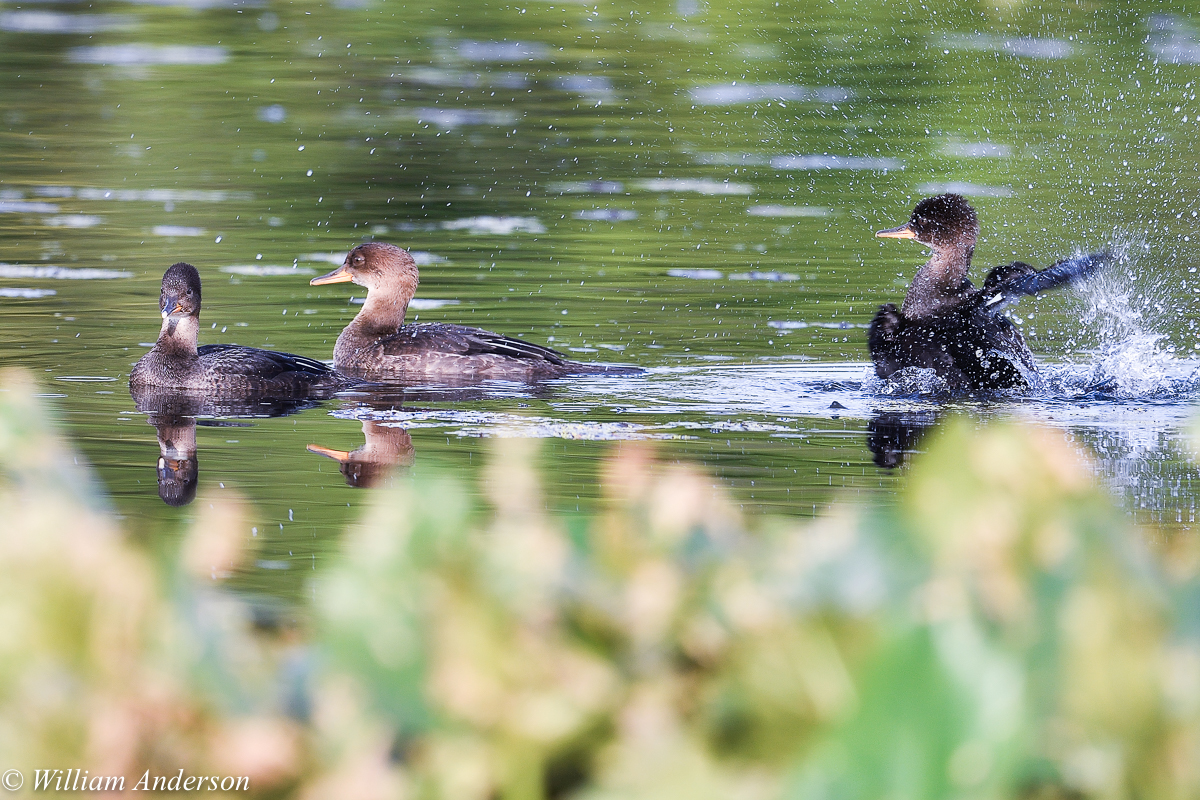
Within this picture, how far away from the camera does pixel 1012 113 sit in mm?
20516

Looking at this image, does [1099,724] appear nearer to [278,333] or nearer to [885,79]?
[278,333]

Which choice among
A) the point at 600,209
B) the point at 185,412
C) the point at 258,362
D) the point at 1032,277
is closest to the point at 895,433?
the point at 1032,277

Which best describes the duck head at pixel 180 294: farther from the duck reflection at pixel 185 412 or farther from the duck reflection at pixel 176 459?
the duck reflection at pixel 176 459

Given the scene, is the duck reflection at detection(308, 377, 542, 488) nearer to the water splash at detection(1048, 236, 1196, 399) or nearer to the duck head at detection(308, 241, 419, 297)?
the duck head at detection(308, 241, 419, 297)

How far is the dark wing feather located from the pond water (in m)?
0.34

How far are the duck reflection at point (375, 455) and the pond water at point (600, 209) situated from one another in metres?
0.05

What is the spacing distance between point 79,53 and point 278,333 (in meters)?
14.3

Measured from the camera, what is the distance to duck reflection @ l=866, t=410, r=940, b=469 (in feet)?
26.1

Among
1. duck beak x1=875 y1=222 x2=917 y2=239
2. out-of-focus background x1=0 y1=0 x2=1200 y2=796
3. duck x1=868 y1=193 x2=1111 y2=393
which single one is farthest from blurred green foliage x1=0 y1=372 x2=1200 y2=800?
duck beak x1=875 y1=222 x2=917 y2=239

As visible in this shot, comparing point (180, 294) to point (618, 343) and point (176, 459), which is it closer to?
point (618, 343)

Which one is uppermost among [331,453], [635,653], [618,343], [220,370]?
[618,343]

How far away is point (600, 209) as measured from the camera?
15625mm

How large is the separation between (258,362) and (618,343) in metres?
2.38

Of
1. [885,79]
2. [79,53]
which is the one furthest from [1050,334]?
[79,53]
